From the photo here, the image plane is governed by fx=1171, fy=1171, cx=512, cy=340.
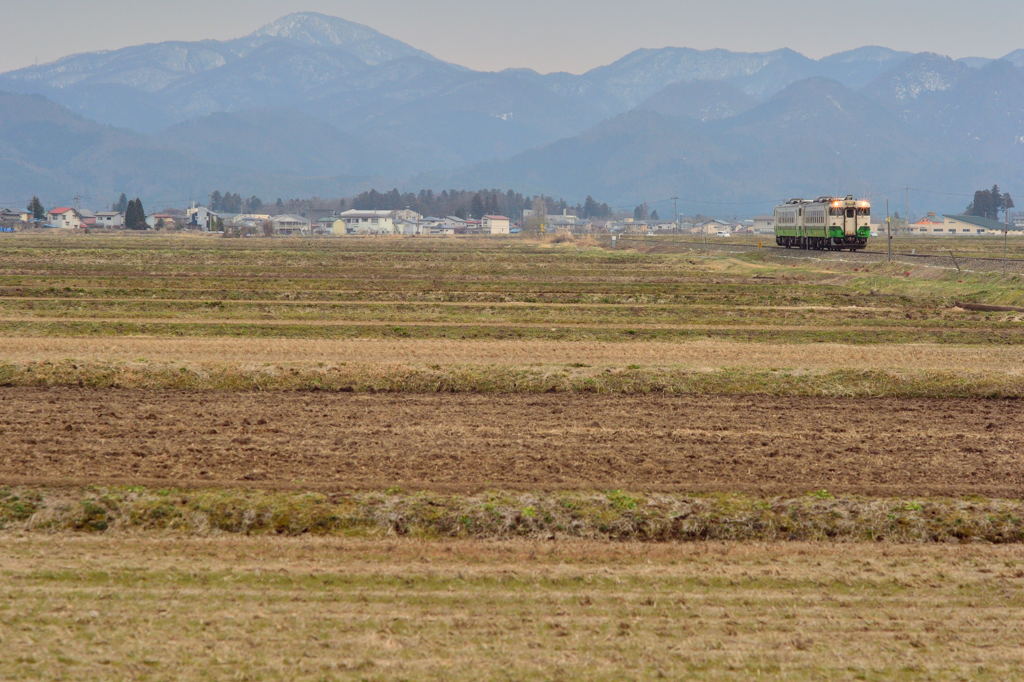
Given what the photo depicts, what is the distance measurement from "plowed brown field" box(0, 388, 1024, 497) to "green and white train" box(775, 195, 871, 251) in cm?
6813

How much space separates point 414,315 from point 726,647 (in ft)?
106

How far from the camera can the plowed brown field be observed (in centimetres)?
1766

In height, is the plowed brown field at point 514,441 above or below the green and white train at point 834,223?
below

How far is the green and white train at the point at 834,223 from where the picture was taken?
90812mm

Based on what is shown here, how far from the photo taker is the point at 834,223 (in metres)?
90.9

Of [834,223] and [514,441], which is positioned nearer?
[514,441]

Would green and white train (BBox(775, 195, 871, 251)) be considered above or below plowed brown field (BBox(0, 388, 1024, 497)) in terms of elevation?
above

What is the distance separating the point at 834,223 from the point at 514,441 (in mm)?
75607

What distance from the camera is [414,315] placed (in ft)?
141

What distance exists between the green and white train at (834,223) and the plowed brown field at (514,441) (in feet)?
224

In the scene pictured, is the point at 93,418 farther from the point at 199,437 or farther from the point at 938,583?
the point at 938,583

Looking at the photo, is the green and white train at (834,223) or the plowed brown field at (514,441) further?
the green and white train at (834,223)

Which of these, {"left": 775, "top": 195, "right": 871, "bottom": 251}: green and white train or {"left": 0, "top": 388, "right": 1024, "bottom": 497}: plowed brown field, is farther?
{"left": 775, "top": 195, "right": 871, "bottom": 251}: green and white train

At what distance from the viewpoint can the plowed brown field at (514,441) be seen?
17.7 meters
